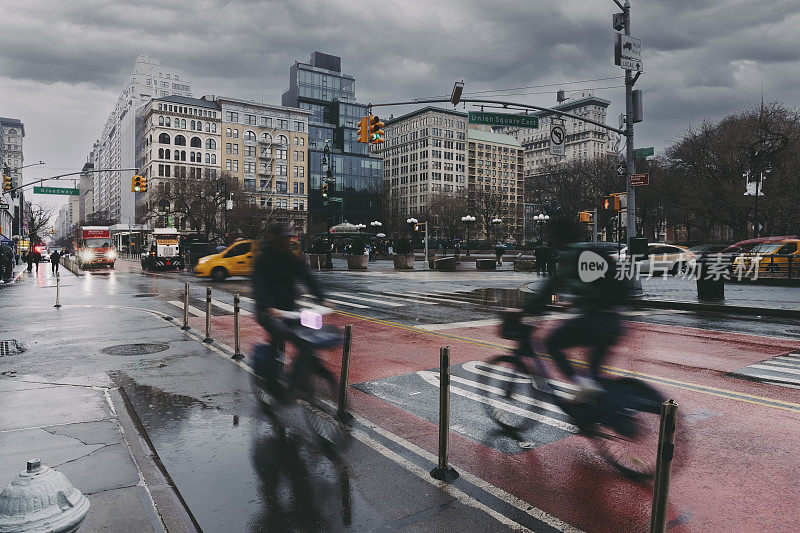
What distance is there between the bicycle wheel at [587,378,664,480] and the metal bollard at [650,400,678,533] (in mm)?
1636

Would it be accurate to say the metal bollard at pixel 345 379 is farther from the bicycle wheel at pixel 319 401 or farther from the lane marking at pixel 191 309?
the lane marking at pixel 191 309

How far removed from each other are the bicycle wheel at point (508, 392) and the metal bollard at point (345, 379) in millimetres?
1517

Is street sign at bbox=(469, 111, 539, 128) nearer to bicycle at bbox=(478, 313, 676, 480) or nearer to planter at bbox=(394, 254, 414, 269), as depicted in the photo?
bicycle at bbox=(478, 313, 676, 480)

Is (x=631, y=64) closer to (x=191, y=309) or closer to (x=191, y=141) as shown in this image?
(x=191, y=309)

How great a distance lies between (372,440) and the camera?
5.20 meters

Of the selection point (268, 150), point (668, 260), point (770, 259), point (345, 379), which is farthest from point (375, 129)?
point (268, 150)

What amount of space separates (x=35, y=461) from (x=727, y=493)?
4.50m

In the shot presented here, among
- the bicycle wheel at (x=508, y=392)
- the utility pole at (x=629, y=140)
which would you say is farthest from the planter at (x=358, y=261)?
the bicycle wheel at (x=508, y=392)

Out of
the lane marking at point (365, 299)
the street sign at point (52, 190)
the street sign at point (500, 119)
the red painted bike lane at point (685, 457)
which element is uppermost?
the street sign at point (500, 119)

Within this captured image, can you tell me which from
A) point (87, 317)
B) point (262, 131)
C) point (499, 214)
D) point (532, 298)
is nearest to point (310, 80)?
point (262, 131)

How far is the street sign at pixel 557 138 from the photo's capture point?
20.4 metres

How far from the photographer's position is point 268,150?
392ft

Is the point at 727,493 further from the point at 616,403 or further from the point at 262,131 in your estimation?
the point at 262,131

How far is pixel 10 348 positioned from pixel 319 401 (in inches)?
288
